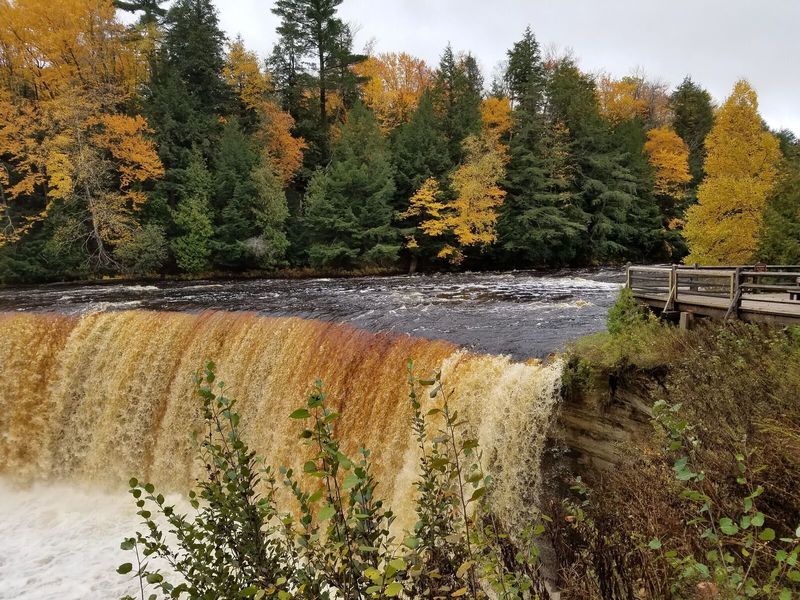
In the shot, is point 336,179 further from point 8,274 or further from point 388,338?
point 388,338

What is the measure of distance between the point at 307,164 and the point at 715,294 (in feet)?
97.6

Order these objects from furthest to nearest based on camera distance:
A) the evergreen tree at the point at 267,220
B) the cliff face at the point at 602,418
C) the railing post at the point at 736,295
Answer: the evergreen tree at the point at 267,220 → the railing post at the point at 736,295 → the cliff face at the point at 602,418

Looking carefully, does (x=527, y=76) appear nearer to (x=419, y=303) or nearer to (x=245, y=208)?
Answer: (x=245, y=208)

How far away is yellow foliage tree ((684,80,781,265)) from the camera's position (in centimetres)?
1652

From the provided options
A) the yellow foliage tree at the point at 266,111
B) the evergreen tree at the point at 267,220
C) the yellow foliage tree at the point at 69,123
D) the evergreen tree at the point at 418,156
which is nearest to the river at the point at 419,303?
the evergreen tree at the point at 267,220

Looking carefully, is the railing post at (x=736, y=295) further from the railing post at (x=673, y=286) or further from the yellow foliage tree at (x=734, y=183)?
the yellow foliage tree at (x=734, y=183)

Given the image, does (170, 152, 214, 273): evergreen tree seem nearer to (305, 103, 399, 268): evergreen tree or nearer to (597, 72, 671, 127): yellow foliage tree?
(305, 103, 399, 268): evergreen tree

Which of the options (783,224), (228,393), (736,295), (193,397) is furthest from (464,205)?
(736,295)

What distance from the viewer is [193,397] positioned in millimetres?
10578

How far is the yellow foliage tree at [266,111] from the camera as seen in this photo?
30766 millimetres

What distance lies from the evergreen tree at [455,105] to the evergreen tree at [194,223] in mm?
15381

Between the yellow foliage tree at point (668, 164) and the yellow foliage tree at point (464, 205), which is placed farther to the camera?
the yellow foliage tree at point (668, 164)

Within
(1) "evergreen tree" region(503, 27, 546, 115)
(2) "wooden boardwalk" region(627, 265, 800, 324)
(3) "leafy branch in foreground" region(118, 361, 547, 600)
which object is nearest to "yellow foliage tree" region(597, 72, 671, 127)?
(1) "evergreen tree" region(503, 27, 546, 115)

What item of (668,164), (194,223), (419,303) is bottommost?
(419,303)
